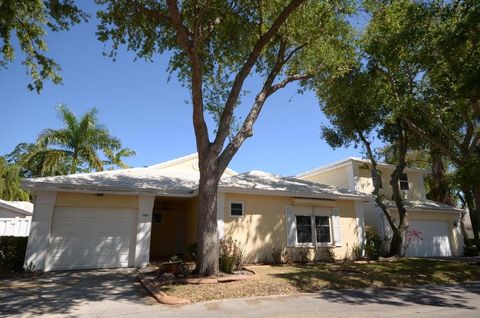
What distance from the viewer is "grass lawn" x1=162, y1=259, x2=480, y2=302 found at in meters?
7.63

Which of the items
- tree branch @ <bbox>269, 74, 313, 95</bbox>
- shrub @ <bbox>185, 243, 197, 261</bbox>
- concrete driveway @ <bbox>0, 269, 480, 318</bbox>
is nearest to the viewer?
concrete driveway @ <bbox>0, 269, 480, 318</bbox>

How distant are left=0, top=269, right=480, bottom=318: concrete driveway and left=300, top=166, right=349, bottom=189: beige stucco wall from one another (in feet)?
41.3

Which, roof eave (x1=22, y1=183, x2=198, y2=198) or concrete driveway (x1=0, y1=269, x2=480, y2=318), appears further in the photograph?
roof eave (x1=22, y1=183, x2=198, y2=198)

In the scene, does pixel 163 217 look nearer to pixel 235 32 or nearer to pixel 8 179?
pixel 235 32

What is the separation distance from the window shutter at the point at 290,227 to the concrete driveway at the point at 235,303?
575 centimetres

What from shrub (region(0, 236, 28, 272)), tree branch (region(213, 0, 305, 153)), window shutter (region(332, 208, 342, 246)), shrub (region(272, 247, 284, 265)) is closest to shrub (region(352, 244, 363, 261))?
window shutter (region(332, 208, 342, 246))

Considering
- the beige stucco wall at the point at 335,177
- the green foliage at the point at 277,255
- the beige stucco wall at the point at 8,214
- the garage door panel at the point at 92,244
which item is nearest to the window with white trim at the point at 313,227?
the green foliage at the point at 277,255

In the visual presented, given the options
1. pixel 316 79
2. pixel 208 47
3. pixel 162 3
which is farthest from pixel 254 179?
pixel 162 3

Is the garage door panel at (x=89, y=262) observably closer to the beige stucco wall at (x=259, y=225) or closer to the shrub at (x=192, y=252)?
the shrub at (x=192, y=252)

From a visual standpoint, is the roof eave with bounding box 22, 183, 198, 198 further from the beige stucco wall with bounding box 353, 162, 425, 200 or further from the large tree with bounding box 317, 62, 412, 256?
the beige stucco wall with bounding box 353, 162, 425, 200

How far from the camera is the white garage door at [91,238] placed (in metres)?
11.6

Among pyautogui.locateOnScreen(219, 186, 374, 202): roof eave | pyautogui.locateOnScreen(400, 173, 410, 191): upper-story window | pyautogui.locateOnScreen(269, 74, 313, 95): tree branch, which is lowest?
pyautogui.locateOnScreen(219, 186, 374, 202): roof eave

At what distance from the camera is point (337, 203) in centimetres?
1537

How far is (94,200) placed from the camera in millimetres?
12336
